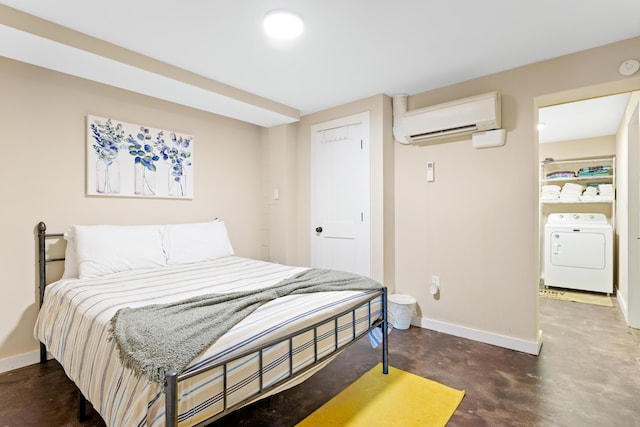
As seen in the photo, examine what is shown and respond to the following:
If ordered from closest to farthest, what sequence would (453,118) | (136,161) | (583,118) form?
(453,118) → (136,161) → (583,118)

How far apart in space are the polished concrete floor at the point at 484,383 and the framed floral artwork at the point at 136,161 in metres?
1.48

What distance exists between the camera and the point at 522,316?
8.89 ft

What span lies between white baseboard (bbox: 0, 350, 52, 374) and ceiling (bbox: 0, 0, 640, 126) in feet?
6.96

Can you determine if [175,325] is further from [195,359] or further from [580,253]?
[580,253]

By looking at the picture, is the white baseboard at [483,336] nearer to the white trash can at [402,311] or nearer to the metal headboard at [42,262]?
the white trash can at [402,311]

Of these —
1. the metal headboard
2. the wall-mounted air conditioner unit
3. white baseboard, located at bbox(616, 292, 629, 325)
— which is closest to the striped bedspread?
the metal headboard

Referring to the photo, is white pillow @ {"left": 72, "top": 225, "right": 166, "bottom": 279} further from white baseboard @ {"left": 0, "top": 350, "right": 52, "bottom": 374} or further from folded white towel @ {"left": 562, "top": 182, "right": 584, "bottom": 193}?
folded white towel @ {"left": 562, "top": 182, "right": 584, "bottom": 193}

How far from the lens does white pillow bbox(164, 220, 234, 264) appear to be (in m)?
2.95

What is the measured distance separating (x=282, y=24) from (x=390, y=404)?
2.39 m

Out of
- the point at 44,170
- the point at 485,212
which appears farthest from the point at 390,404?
the point at 44,170

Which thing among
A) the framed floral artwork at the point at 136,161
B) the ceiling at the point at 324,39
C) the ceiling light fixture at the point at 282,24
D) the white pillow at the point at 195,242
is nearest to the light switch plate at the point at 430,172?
the ceiling at the point at 324,39

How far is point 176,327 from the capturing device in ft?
4.47

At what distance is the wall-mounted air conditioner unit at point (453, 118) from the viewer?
2.69 metres

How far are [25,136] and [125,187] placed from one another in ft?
2.47
